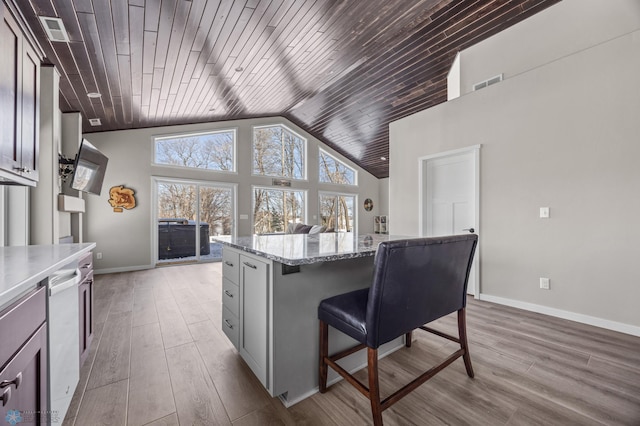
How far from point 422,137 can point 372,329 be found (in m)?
3.44

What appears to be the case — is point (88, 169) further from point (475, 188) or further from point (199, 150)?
point (475, 188)

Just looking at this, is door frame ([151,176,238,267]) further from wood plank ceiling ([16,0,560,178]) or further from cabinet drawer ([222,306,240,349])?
cabinet drawer ([222,306,240,349])

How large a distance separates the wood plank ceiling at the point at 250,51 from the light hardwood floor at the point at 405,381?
8.75ft

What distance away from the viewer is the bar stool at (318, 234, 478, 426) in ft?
3.94

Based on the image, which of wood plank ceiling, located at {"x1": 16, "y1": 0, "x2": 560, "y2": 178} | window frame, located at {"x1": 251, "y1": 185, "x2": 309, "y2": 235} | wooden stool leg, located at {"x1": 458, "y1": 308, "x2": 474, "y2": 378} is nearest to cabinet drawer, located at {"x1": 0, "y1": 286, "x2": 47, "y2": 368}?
wooden stool leg, located at {"x1": 458, "y1": 308, "x2": 474, "y2": 378}

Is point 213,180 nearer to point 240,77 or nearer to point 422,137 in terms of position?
point 240,77

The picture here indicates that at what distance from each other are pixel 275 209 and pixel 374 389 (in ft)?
20.2

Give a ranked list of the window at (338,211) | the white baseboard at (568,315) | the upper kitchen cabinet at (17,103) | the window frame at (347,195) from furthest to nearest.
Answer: the window at (338,211) < the window frame at (347,195) < the white baseboard at (568,315) < the upper kitchen cabinet at (17,103)

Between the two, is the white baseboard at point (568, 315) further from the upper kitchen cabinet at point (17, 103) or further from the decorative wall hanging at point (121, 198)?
the decorative wall hanging at point (121, 198)

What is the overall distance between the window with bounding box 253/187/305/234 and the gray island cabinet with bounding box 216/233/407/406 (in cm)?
509

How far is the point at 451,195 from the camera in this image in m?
3.67

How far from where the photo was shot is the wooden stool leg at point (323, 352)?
152 cm

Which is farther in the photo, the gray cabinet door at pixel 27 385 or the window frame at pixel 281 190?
the window frame at pixel 281 190

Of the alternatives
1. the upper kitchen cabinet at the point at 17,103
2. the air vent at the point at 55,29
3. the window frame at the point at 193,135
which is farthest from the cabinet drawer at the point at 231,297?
the window frame at the point at 193,135
